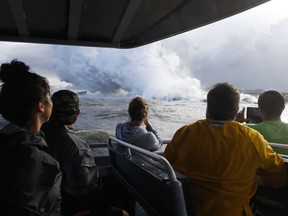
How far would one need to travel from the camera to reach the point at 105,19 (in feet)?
9.10

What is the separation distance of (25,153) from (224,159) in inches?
39.3

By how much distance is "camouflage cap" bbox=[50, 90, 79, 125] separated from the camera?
2064 mm

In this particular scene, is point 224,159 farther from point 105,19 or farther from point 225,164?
point 105,19

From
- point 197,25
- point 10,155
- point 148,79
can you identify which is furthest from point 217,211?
point 148,79

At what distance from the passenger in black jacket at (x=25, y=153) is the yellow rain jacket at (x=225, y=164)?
30.9 inches

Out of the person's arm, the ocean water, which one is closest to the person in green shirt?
the ocean water

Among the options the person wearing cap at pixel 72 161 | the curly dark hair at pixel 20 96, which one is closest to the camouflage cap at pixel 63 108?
the person wearing cap at pixel 72 161

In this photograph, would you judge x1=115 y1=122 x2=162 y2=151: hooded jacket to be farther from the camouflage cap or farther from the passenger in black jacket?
the passenger in black jacket

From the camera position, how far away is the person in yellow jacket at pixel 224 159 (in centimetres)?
176

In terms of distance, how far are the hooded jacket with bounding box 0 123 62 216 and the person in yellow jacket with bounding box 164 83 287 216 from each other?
79 centimetres

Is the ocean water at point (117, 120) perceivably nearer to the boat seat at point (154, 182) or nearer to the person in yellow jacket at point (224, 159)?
the person in yellow jacket at point (224, 159)

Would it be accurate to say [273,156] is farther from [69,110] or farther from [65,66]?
[65,66]

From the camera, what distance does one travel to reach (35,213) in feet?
4.05

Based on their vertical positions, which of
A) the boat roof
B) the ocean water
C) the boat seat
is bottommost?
the ocean water
